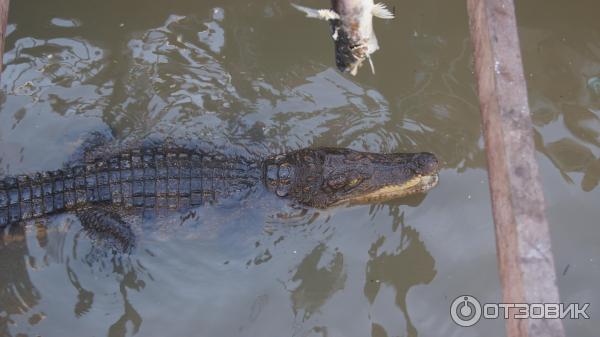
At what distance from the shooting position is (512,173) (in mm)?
2744

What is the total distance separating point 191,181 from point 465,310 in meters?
2.42

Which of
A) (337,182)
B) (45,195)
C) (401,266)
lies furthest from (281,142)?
(45,195)

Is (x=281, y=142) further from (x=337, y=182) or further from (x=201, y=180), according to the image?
(x=201, y=180)

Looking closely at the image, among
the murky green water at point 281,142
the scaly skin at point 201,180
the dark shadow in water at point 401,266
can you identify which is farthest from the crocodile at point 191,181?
the dark shadow in water at point 401,266

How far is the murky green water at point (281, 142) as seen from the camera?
14.5 feet

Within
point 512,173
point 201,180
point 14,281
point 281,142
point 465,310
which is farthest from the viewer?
point 281,142

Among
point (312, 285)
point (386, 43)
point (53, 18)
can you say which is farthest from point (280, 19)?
point (312, 285)

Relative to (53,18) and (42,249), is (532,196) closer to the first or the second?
(42,249)

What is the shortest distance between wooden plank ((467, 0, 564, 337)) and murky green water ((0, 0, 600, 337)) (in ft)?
5.75

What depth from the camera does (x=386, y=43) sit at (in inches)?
223

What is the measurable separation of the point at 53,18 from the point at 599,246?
17.9ft

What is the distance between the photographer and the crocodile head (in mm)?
4812

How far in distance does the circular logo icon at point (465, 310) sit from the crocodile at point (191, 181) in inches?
38.5

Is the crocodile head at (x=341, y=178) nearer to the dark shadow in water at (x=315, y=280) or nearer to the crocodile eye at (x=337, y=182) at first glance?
the crocodile eye at (x=337, y=182)
